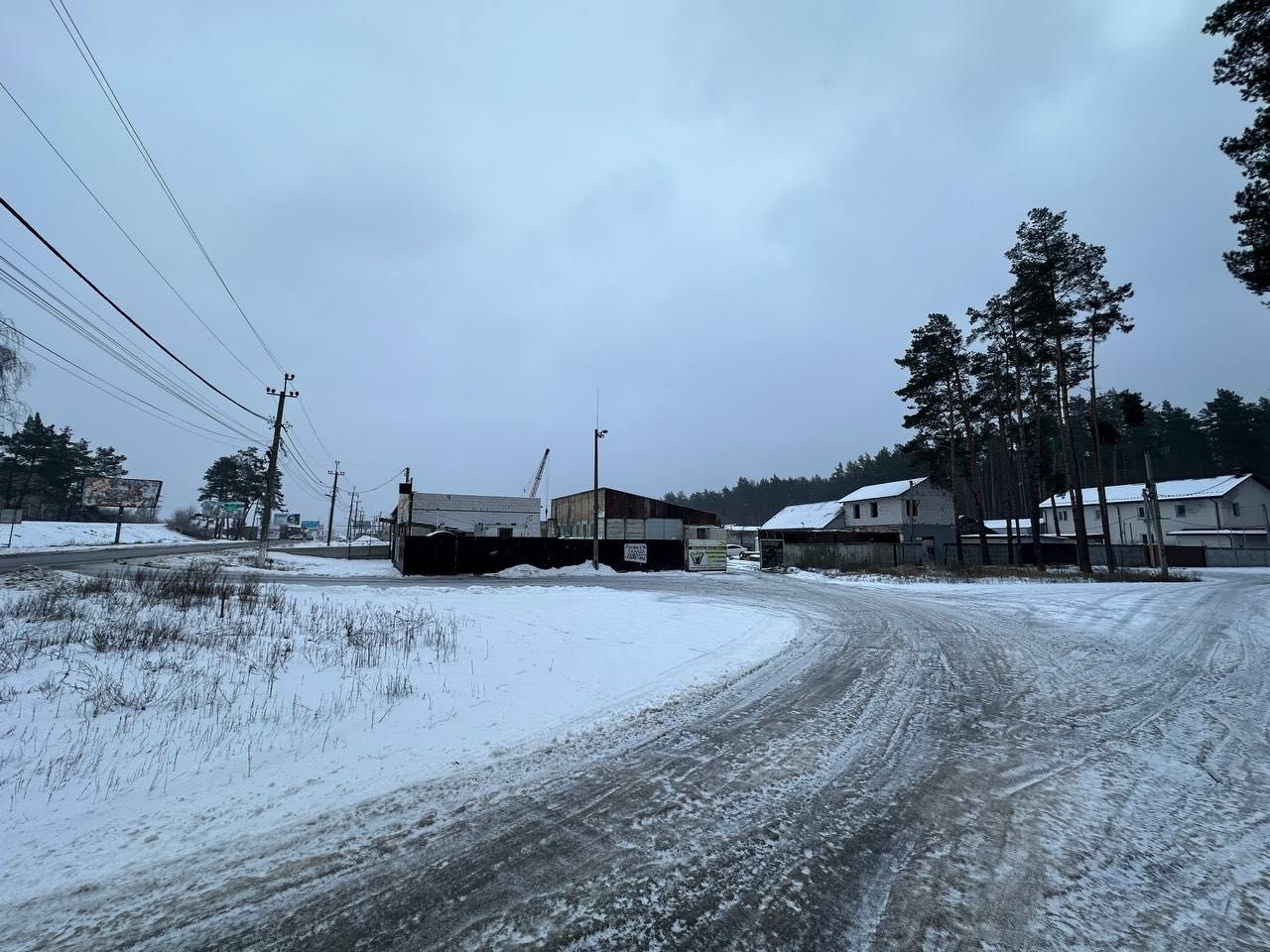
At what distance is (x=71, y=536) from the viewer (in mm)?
45469

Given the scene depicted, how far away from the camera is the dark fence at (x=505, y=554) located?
27.7 m

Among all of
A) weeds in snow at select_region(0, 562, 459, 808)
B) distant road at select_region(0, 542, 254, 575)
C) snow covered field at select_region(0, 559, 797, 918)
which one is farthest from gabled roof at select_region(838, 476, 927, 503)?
distant road at select_region(0, 542, 254, 575)

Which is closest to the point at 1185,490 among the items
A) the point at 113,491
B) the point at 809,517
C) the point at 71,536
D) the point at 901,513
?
the point at 901,513

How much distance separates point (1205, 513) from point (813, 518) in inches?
1368

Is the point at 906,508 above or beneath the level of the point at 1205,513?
above

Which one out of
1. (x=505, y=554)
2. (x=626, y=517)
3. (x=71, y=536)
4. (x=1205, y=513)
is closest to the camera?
(x=505, y=554)

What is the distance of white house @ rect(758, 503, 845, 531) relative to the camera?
2303 inches

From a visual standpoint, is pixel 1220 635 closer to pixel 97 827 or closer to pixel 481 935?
pixel 481 935

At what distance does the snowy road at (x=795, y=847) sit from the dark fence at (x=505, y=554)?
2509cm

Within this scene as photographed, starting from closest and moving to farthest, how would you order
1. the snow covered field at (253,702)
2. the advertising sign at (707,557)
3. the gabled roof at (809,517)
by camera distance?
1. the snow covered field at (253,702)
2. the advertising sign at (707,557)
3. the gabled roof at (809,517)

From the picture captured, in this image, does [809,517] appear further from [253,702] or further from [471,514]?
[253,702]

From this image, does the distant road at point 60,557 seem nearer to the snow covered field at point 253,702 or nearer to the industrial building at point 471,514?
the snow covered field at point 253,702

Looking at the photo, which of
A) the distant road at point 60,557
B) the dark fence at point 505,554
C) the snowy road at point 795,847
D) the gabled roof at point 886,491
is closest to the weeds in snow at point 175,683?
the snowy road at point 795,847

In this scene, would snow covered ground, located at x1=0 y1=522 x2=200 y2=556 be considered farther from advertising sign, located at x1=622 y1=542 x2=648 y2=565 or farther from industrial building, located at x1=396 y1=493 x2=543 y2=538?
advertising sign, located at x1=622 y1=542 x2=648 y2=565
